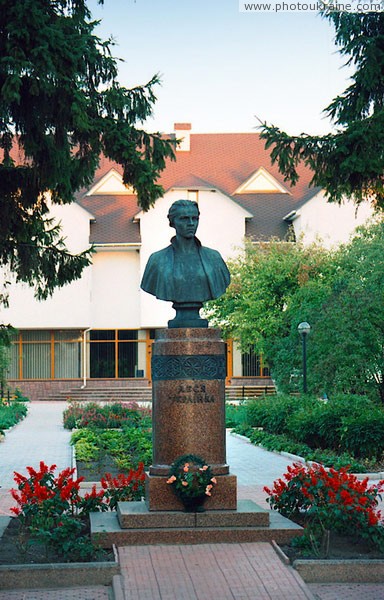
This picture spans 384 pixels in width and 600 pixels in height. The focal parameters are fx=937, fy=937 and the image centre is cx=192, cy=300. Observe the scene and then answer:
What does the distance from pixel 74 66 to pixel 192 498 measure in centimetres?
622

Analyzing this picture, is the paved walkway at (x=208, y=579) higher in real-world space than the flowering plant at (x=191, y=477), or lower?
lower

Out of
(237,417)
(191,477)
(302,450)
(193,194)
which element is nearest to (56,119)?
(191,477)

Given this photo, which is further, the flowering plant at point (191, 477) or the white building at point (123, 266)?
the white building at point (123, 266)

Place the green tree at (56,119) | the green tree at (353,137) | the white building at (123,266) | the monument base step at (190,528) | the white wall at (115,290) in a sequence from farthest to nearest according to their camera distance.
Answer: the white wall at (115,290), the white building at (123,266), the green tree at (353,137), the green tree at (56,119), the monument base step at (190,528)

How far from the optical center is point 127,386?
45281 mm

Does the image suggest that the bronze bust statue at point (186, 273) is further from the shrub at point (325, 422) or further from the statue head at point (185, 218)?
the shrub at point (325, 422)

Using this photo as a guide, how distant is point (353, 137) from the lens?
12.8 metres

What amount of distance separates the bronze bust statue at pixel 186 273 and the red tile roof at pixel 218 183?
1283 inches

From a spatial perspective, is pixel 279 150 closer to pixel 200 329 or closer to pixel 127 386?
pixel 200 329

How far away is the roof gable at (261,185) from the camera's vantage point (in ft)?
154

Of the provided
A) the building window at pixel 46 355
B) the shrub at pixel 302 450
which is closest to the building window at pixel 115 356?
the building window at pixel 46 355

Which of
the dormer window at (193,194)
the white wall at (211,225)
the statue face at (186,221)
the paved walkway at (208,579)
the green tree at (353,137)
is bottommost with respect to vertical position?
the paved walkway at (208,579)

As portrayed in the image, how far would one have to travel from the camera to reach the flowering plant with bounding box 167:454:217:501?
910cm

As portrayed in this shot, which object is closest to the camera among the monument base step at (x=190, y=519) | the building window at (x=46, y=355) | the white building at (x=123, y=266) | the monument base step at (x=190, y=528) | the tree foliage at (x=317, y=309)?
the monument base step at (x=190, y=528)
